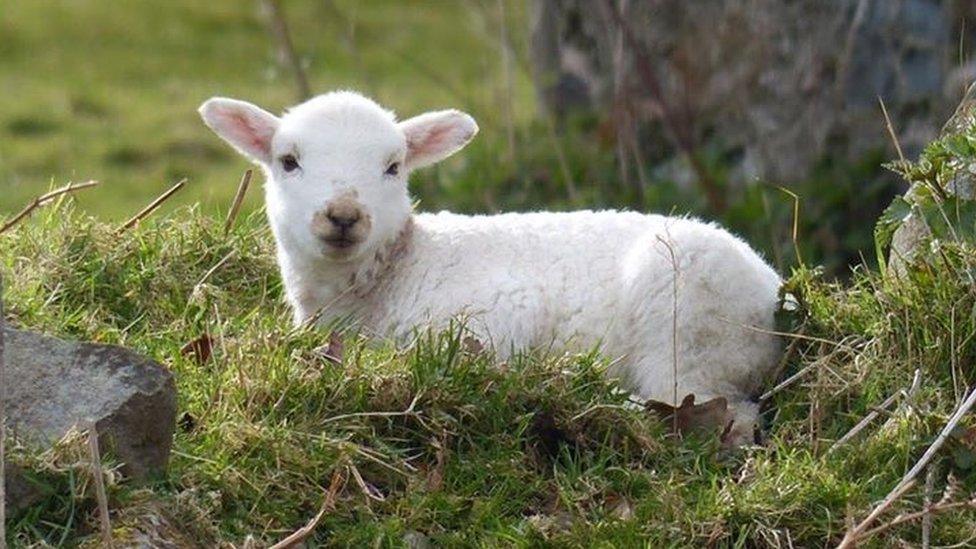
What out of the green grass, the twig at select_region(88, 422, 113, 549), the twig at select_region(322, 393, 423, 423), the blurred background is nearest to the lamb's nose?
the twig at select_region(322, 393, 423, 423)

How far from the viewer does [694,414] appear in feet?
21.0

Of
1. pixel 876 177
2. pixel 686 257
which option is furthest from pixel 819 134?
pixel 686 257

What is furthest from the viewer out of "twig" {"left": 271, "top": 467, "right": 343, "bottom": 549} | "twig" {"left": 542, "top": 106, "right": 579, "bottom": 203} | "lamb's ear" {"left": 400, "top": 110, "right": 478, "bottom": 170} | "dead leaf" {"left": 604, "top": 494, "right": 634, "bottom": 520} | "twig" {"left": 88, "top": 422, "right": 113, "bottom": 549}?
"twig" {"left": 542, "top": 106, "right": 579, "bottom": 203}

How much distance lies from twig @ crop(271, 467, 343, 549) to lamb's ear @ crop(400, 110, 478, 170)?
2.00 metres

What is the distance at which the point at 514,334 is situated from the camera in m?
6.84

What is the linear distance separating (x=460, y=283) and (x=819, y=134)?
229 inches

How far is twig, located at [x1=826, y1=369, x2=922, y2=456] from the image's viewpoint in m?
6.02

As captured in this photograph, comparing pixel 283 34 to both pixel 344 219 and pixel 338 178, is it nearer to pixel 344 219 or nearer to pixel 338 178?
pixel 338 178

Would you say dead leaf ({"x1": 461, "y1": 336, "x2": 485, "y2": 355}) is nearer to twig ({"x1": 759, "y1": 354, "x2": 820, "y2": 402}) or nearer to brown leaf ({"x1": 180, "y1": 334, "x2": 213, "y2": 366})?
A: brown leaf ({"x1": 180, "y1": 334, "x2": 213, "y2": 366})

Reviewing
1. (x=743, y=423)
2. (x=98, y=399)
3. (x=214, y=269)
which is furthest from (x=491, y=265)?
(x=98, y=399)

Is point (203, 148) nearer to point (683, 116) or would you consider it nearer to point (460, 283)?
point (683, 116)

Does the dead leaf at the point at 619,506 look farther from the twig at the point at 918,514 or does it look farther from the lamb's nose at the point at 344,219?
the lamb's nose at the point at 344,219

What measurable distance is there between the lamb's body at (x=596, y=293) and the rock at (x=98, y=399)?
1.39 metres

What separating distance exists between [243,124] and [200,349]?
1242 mm
